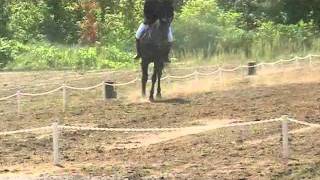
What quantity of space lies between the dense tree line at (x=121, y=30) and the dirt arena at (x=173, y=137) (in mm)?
10121

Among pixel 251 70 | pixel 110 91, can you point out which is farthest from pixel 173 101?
pixel 251 70

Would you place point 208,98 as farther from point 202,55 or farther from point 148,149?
point 202,55

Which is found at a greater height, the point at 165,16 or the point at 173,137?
the point at 165,16

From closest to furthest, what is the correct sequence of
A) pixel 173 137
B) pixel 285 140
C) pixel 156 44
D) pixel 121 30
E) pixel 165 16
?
1. pixel 285 140
2. pixel 173 137
3. pixel 165 16
4. pixel 156 44
5. pixel 121 30

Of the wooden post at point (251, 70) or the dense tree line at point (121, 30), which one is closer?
the wooden post at point (251, 70)

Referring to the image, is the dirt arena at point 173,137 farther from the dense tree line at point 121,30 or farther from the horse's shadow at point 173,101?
the dense tree line at point 121,30

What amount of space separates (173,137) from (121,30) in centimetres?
2389

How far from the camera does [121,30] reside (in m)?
34.6

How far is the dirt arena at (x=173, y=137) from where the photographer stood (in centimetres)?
844

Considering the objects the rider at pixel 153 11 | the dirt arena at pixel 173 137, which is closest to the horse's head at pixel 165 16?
the rider at pixel 153 11

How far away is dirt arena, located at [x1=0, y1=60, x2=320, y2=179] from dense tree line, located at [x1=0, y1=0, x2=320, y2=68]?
10121 millimetres

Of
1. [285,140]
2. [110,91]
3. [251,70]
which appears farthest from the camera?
[251,70]

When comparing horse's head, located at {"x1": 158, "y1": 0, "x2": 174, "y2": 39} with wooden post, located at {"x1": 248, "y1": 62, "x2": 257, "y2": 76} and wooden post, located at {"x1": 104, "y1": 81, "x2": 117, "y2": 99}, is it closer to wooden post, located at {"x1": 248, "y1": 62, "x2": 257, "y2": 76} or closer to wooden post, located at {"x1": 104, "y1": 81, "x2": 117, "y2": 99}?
wooden post, located at {"x1": 104, "y1": 81, "x2": 117, "y2": 99}

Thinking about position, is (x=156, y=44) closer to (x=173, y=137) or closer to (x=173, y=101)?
(x=173, y=101)
